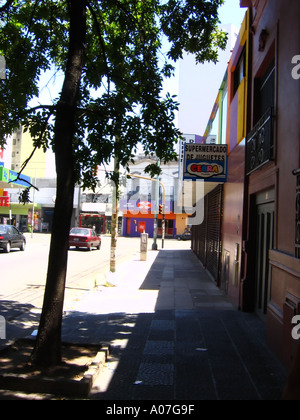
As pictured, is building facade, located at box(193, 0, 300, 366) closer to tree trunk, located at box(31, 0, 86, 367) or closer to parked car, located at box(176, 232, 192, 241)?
tree trunk, located at box(31, 0, 86, 367)

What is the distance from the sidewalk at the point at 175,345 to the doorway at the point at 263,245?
1.38 ft

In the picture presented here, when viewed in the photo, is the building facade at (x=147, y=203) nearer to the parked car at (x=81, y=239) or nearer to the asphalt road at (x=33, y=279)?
the parked car at (x=81, y=239)

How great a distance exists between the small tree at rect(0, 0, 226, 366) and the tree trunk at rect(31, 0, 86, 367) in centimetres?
1

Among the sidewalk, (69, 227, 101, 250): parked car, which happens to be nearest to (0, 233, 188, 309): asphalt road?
the sidewalk

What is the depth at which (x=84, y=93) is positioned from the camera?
20.7 ft

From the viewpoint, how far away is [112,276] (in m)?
13.1

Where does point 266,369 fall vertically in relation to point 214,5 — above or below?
below

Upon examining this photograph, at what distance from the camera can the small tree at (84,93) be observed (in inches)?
176

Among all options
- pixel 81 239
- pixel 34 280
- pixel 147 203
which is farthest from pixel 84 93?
pixel 147 203

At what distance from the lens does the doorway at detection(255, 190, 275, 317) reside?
657cm

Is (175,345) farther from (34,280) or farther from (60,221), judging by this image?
(34,280)
